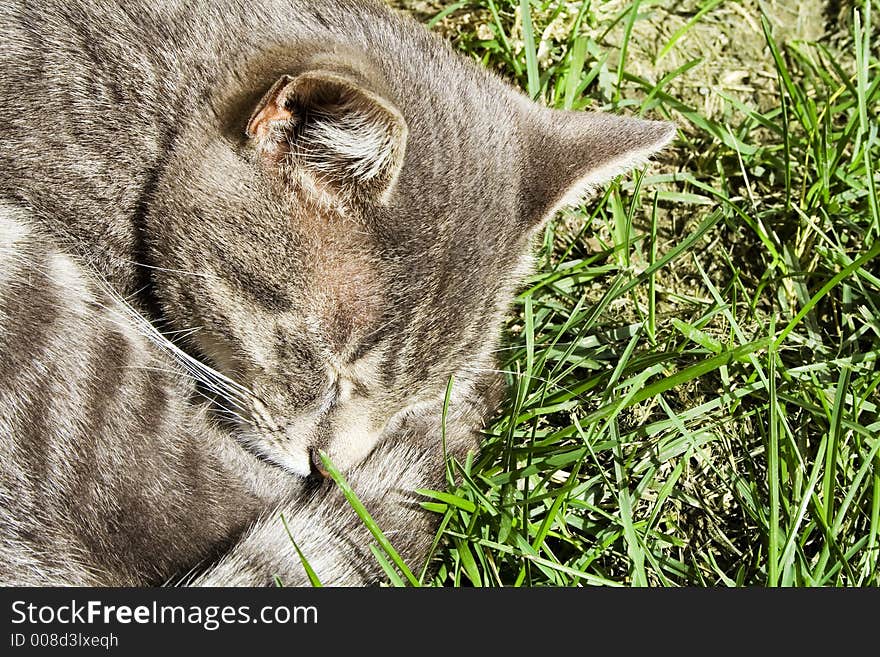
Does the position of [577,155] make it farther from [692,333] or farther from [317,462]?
[317,462]

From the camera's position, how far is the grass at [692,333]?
2453 millimetres

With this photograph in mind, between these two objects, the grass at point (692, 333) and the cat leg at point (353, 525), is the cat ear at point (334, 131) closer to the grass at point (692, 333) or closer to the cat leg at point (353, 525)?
the cat leg at point (353, 525)

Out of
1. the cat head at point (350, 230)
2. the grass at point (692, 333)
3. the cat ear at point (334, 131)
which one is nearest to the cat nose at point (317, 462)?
the cat head at point (350, 230)

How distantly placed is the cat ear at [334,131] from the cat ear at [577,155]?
46cm

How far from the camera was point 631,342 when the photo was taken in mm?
2643

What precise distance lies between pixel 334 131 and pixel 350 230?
0.87ft

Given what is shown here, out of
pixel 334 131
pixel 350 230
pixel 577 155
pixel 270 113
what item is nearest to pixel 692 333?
pixel 577 155

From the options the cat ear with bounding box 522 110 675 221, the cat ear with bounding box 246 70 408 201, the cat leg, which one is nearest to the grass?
the cat leg

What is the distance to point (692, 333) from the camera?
2.73m

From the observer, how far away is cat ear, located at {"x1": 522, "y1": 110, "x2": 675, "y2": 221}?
2389 millimetres

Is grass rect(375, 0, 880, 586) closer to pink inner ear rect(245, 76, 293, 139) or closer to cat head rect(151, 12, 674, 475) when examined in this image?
cat head rect(151, 12, 674, 475)

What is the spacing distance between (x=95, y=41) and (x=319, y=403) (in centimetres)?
106

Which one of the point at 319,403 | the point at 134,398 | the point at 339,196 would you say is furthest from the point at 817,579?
the point at 134,398

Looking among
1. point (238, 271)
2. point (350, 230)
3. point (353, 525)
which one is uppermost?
point (350, 230)
